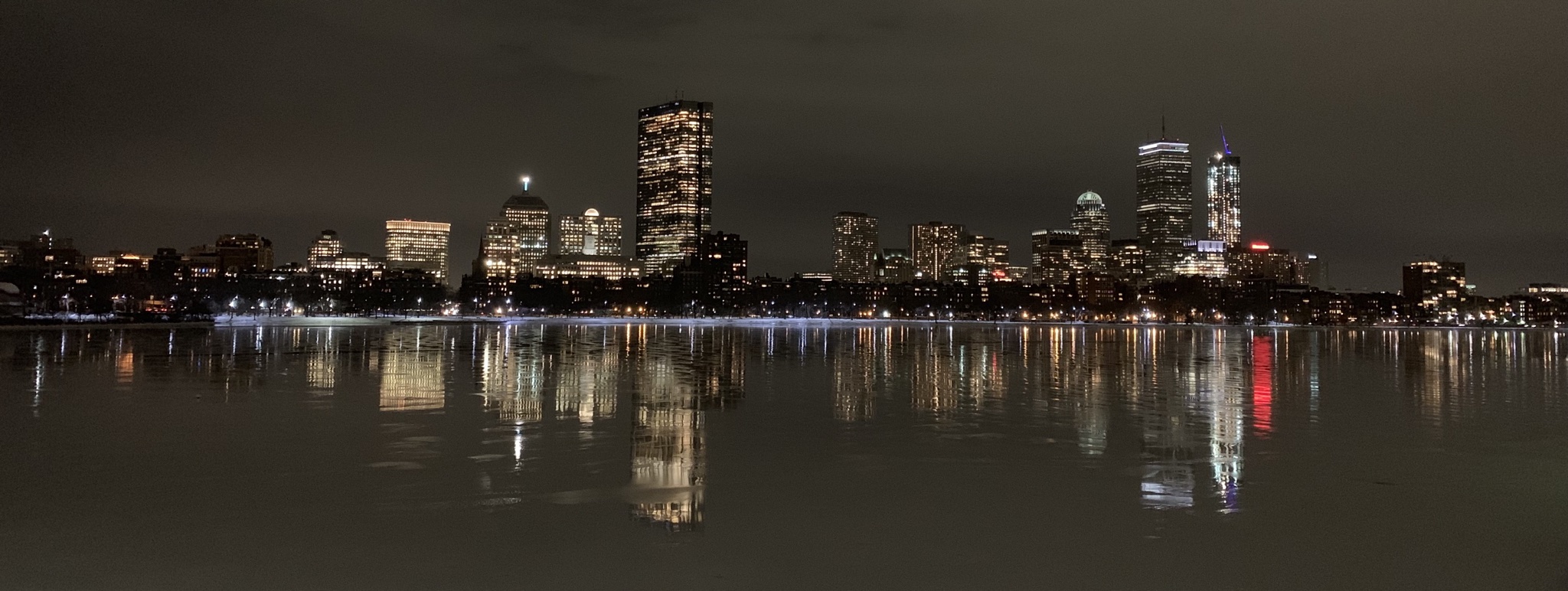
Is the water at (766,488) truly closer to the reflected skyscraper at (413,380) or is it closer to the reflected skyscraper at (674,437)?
the reflected skyscraper at (674,437)

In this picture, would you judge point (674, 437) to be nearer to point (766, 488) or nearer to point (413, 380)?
point (766, 488)

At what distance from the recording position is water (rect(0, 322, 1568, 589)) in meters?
7.58

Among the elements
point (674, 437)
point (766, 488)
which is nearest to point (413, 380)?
point (674, 437)

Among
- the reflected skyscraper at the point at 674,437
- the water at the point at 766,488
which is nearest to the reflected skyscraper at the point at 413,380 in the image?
the water at the point at 766,488

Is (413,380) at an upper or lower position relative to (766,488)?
upper

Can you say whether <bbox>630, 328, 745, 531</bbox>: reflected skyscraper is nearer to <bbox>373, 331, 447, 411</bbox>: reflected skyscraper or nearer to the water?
the water

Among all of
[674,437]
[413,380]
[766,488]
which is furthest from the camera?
[413,380]

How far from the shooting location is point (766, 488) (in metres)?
10.6

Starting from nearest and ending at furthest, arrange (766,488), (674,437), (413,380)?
(766,488) < (674,437) < (413,380)

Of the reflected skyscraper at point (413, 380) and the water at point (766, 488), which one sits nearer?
the water at point (766, 488)

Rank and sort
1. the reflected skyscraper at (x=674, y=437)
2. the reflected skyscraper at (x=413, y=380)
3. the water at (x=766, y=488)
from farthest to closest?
1. the reflected skyscraper at (x=413, y=380)
2. the reflected skyscraper at (x=674, y=437)
3. the water at (x=766, y=488)

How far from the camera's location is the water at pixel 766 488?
758 cm

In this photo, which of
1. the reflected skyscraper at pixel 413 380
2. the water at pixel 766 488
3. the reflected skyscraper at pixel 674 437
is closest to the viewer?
the water at pixel 766 488

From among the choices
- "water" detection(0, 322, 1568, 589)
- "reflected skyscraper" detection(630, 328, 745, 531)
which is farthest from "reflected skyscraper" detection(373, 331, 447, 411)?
"reflected skyscraper" detection(630, 328, 745, 531)
